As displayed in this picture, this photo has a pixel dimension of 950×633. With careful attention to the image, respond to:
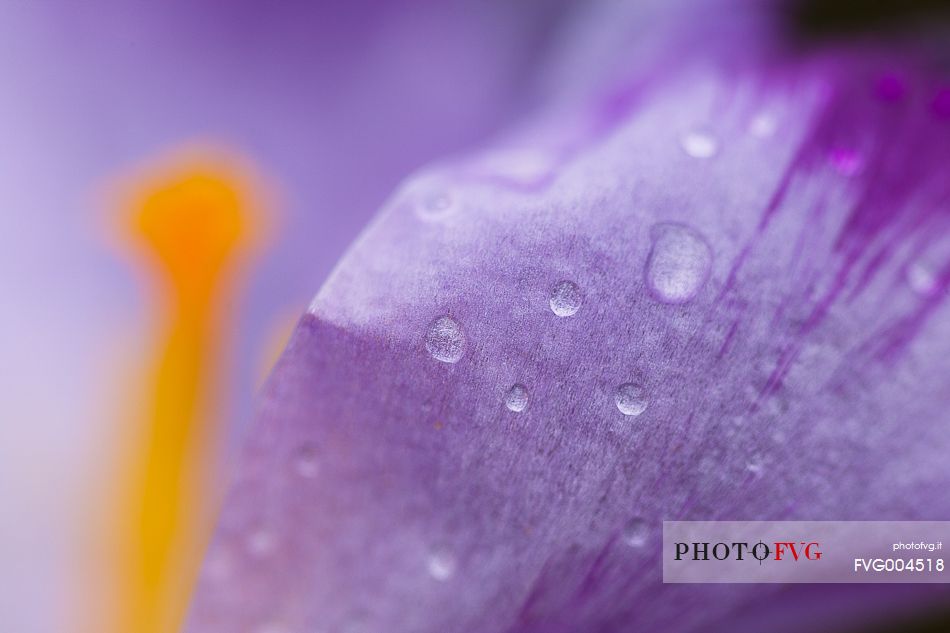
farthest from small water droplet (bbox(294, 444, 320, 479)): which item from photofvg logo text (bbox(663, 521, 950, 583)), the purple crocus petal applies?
photofvg logo text (bbox(663, 521, 950, 583))

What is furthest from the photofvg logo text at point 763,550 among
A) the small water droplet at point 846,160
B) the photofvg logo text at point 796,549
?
the small water droplet at point 846,160

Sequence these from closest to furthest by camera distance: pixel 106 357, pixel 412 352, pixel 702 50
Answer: pixel 412 352, pixel 702 50, pixel 106 357

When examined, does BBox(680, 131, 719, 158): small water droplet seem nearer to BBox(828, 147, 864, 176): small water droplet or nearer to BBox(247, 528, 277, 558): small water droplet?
BBox(828, 147, 864, 176): small water droplet

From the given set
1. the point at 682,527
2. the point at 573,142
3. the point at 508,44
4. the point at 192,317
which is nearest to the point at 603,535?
the point at 682,527

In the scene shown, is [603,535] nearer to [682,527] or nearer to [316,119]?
[682,527]

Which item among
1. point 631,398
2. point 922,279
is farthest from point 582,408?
point 922,279

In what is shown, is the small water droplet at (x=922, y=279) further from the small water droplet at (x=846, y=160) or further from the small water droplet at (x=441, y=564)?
the small water droplet at (x=441, y=564)
